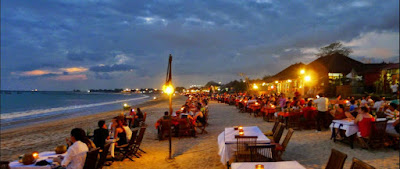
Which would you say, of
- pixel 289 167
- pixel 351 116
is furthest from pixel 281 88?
pixel 289 167

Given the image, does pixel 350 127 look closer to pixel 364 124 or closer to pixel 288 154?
pixel 364 124

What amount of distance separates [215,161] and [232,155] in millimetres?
1355

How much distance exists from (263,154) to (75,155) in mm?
3483

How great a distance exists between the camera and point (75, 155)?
4.36m

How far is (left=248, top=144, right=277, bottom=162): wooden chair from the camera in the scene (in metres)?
4.91

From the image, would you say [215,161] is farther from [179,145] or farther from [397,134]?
[397,134]

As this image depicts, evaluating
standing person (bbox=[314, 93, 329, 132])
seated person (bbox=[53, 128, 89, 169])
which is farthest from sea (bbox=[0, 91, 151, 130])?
standing person (bbox=[314, 93, 329, 132])

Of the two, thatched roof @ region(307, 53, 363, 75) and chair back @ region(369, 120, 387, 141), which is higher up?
thatched roof @ region(307, 53, 363, 75)

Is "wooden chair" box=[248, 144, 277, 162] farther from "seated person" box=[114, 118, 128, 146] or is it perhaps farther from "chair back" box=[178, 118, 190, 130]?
"chair back" box=[178, 118, 190, 130]

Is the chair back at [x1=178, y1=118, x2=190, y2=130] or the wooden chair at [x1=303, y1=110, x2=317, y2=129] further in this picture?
the wooden chair at [x1=303, y1=110, x2=317, y2=129]

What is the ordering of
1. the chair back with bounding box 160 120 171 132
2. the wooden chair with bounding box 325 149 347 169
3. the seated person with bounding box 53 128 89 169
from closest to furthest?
the wooden chair with bounding box 325 149 347 169 < the seated person with bounding box 53 128 89 169 < the chair back with bounding box 160 120 171 132

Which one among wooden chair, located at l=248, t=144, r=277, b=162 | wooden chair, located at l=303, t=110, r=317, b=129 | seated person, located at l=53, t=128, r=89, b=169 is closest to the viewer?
seated person, located at l=53, t=128, r=89, b=169

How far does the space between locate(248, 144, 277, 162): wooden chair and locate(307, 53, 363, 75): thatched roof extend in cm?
A: 2300

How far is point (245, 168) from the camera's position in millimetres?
3342
